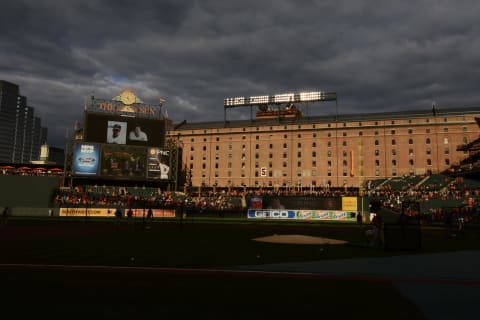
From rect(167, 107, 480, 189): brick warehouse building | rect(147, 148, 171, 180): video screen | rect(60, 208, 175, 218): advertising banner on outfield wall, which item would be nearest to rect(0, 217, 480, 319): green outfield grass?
rect(60, 208, 175, 218): advertising banner on outfield wall

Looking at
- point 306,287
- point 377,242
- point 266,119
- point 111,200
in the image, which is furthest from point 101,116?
point 306,287

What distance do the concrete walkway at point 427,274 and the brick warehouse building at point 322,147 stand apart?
260 feet

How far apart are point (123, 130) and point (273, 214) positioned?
40.6 metres

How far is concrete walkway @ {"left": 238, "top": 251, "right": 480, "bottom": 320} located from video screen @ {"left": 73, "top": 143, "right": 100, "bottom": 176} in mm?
74145

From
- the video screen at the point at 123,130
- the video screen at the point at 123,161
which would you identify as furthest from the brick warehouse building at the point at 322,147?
the video screen at the point at 123,161

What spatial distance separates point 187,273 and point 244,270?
6.99ft

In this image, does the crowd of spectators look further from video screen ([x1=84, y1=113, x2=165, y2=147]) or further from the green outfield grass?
the green outfield grass

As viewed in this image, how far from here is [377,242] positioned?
73.2 feet

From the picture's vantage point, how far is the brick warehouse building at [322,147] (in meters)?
102

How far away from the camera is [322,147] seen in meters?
113

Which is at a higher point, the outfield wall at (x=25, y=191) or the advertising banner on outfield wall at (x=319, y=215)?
the outfield wall at (x=25, y=191)

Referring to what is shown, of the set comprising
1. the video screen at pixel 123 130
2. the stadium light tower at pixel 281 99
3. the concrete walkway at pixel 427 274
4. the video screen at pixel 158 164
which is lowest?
the concrete walkway at pixel 427 274

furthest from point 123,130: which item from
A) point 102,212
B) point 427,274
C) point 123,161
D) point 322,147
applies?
point 427,274

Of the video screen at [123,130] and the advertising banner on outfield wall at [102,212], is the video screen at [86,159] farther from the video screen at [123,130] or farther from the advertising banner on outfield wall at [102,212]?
the advertising banner on outfield wall at [102,212]
